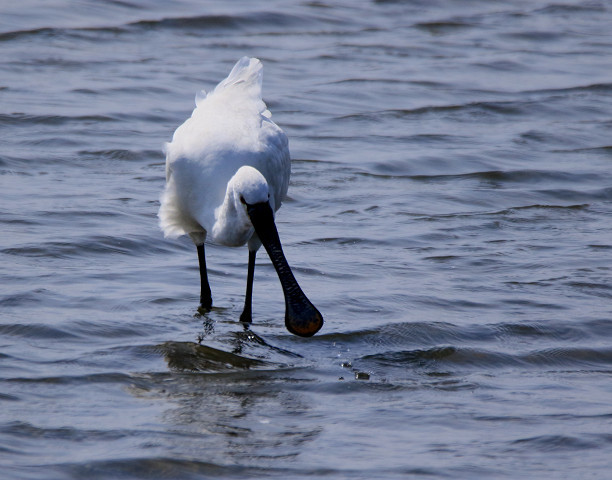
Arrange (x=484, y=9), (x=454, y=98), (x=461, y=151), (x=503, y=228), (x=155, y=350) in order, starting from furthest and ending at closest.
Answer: (x=484, y=9) < (x=454, y=98) < (x=461, y=151) < (x=503, y=228) < (x=155, y=350)

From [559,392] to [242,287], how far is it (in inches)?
127

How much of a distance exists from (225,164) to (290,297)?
3.43ft

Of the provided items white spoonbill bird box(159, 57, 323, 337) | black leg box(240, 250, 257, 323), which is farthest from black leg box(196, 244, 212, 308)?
black leg box(240, 250, 257, 323)

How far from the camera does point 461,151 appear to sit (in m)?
14.2

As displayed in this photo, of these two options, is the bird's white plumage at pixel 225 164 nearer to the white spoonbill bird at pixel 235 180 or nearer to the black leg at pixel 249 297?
the white spoonbill bird at pixel 235 180

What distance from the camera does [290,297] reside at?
7.89m

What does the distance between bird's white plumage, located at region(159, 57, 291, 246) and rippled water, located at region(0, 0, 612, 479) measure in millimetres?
669

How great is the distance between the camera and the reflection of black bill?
765 cm

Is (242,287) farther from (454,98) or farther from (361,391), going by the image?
(454,98)

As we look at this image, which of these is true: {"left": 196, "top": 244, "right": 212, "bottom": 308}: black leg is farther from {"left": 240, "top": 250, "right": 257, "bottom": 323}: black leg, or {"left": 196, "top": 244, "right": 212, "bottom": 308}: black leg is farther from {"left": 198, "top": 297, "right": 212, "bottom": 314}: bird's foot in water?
{"left": 240, "top": 250, "right": 257, "bottom": 323}: black leg

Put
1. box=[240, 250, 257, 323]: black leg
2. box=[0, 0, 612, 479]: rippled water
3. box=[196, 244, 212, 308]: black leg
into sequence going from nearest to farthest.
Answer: box=[0, 0, 612, 479]: rippled water
box=[240, 250, 257, 323]: black leg
box=[196, 244, 212, 308]: black leg

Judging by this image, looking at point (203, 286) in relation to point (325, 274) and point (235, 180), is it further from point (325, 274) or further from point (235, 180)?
point (235, 180)

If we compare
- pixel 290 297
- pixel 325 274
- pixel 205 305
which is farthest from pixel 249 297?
pixel 325 274

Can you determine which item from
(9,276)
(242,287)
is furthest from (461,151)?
(9,276)
